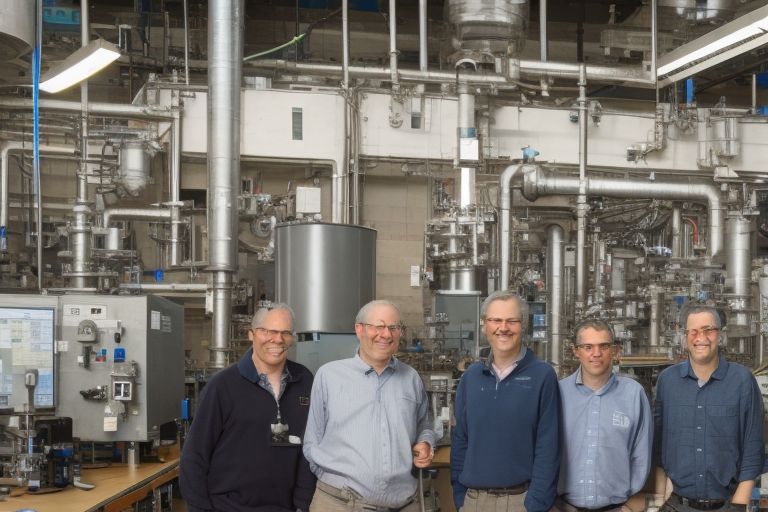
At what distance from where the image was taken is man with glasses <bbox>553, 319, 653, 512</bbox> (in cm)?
318

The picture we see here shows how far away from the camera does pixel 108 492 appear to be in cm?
418

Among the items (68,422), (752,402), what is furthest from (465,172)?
(752,402)

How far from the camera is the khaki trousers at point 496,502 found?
3.11 m

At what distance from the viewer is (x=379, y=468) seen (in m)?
3.06

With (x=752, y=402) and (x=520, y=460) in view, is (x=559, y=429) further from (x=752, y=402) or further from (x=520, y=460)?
(x=752, y=402)

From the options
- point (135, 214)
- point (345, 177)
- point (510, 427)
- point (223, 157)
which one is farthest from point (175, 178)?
point (510, 427)

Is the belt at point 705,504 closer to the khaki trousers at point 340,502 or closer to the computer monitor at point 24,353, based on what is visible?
the khaki trousers at point 340,502

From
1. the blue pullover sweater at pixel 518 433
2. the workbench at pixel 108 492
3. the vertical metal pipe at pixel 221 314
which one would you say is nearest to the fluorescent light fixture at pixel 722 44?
the vertical metal pipe at pixel 221 314

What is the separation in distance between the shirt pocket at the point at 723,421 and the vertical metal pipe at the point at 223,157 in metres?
5.05

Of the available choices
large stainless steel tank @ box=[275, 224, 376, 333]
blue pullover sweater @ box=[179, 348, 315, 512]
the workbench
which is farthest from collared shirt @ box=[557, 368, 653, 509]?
large stainless steel tank @ box=[275, 224, 376, 333]

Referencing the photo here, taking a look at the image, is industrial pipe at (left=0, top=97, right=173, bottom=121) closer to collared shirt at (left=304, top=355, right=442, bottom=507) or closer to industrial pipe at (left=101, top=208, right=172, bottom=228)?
industrial pipe at (left=101, top=208, right=172, bottom=228)

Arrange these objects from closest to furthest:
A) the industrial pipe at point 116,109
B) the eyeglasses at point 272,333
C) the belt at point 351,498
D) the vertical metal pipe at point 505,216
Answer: the belt at point 351,498 < the eyeglasses at point 272,333 < the industrial pipe at point 116,109 < the vertical metal pipe at point 505,216

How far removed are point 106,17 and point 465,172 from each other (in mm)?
3887

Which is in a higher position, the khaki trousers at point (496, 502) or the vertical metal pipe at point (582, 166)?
the vertical metal pipe at point (582, 166)
